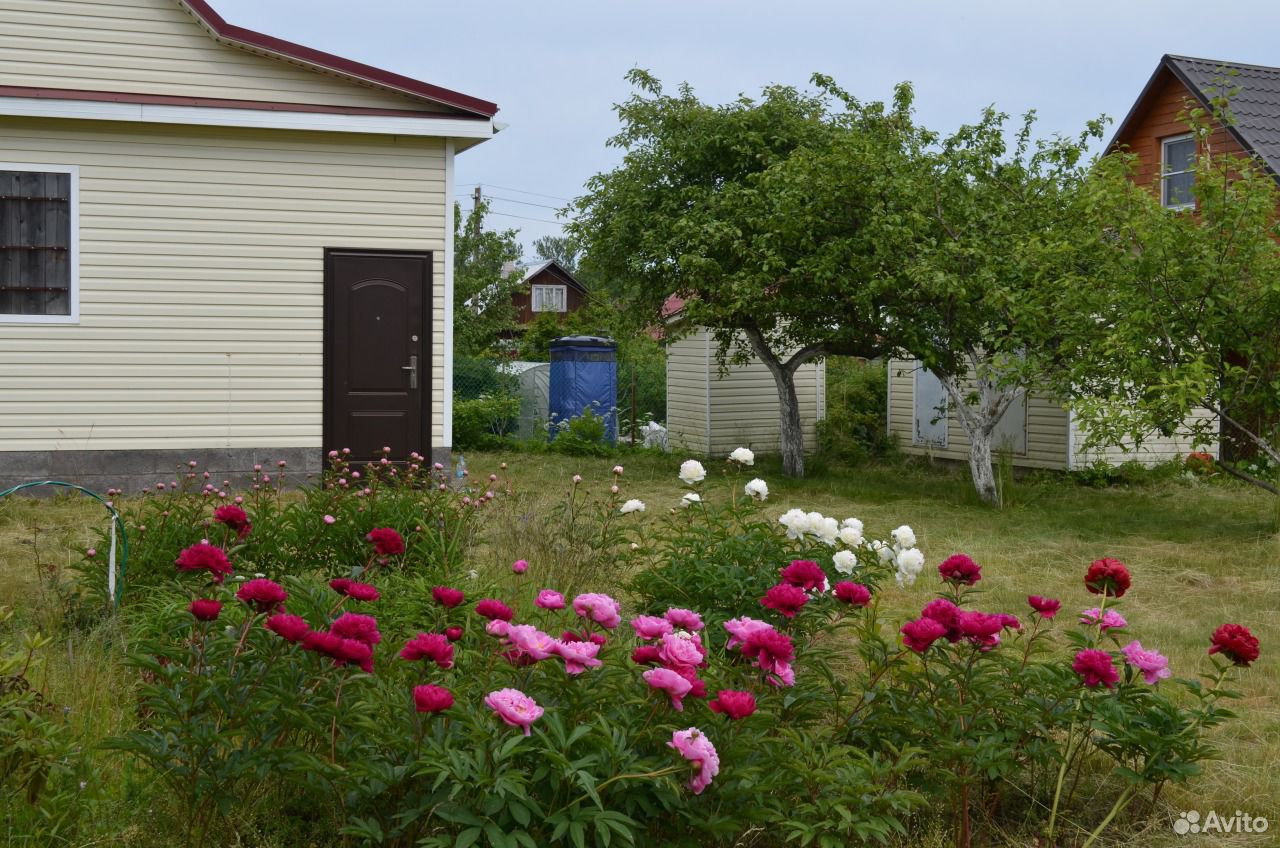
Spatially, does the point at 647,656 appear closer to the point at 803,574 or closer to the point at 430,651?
the point at 430,651

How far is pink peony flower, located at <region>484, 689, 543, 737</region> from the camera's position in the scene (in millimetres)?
2566

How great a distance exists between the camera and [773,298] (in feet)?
47.1

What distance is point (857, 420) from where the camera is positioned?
19172mm

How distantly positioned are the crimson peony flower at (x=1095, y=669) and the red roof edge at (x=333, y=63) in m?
8.99

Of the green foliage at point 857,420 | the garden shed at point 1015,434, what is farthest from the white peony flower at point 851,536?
the green foliage at point 857,420

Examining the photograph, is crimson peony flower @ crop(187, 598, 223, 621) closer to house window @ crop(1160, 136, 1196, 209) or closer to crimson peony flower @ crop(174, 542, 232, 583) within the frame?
crimson peony flower @ crop(174, 542, 232, 583)

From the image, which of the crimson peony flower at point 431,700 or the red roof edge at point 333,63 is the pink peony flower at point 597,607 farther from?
the red roof edge at point 333,63

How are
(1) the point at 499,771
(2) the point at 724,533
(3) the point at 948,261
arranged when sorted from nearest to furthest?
1. (1) the point at 499,771
2. (2) the point at 724,533
3. (3) the point at 948,261

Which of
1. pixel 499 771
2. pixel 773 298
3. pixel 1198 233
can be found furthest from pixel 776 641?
pixel 773 298

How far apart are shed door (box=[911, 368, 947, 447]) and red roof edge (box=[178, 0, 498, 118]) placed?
889cm

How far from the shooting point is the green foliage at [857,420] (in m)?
18.6

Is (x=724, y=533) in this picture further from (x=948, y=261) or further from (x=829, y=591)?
(x=948, y=261)

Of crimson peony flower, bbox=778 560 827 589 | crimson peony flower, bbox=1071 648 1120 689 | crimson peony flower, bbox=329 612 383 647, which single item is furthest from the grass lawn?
crimson peony flower, bbox=329 612 383 647

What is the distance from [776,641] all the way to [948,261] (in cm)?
978
